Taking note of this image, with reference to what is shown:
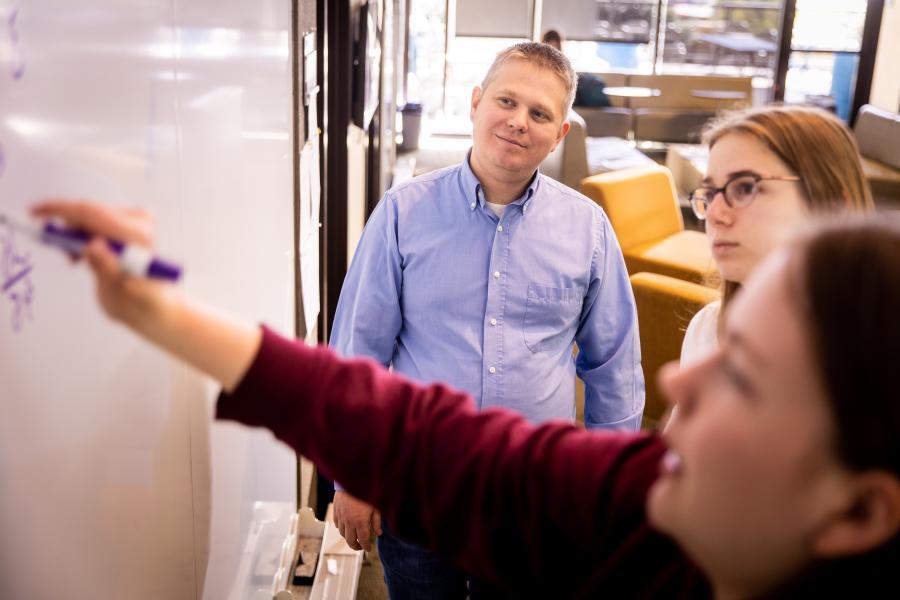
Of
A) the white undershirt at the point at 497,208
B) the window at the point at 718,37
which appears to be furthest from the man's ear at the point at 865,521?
the window at the point at 718,37

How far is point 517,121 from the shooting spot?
1.60 metres

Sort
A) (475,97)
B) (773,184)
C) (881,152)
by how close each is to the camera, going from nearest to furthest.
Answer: (773,184) → (475,97) → (881,152)

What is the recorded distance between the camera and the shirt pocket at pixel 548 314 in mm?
1608

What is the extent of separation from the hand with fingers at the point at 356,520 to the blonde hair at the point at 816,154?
2.41ft

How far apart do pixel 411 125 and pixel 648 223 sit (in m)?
2.67

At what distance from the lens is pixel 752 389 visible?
1.75 ft

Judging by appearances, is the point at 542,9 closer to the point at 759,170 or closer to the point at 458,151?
the point at 458,151

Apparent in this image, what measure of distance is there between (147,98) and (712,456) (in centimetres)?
60

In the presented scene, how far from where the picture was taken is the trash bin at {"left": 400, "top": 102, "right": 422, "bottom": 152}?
628 cm

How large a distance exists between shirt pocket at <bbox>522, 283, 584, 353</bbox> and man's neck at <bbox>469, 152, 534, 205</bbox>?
0.18 m

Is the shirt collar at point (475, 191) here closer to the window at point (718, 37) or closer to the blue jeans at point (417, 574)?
the blue jeans at point (417, 574)

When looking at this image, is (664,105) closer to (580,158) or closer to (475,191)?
(580,158)

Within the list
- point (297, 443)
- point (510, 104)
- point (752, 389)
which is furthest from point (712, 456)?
point (510, 104)

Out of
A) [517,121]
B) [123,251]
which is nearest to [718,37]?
[517,121]
